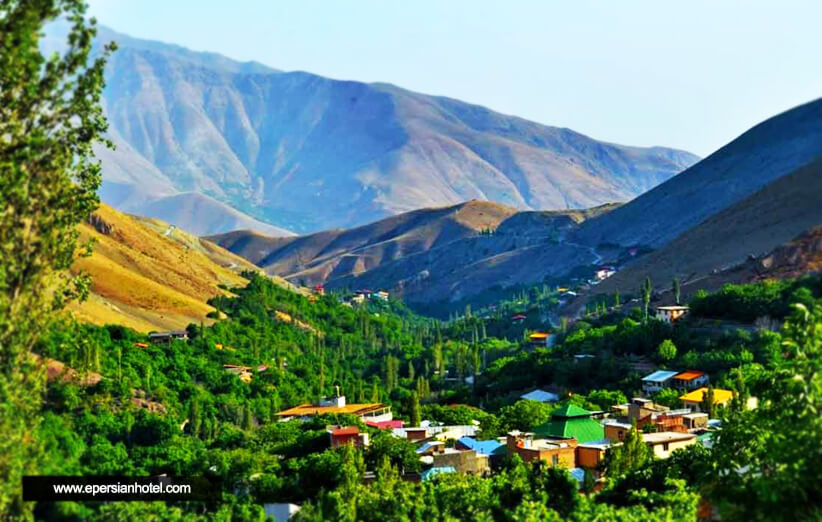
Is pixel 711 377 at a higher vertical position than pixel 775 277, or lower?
lower

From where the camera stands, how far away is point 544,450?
44219 mm

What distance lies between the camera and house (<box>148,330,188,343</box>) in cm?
9181

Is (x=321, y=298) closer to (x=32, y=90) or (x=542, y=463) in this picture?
(x=542, y=463)

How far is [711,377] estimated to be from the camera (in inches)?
2810

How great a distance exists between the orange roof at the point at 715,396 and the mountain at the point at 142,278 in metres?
45.4

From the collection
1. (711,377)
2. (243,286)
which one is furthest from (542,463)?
(243,286)

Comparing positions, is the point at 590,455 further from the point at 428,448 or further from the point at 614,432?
the point at 428,448

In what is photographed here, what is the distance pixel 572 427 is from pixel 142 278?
72061 millimetres

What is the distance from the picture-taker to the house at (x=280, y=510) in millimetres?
35969

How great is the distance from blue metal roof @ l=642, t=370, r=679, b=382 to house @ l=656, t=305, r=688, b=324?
12810mm

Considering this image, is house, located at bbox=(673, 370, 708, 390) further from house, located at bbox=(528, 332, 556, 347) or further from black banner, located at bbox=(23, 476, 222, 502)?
black banner, located at bbox=(23, 476, 222, 502)

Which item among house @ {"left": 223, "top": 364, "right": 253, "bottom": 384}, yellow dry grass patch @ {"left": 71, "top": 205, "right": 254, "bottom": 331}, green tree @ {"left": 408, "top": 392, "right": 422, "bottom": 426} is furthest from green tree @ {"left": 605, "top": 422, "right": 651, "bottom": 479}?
yellow dry grass patch @ {"left": 71, "top": 205, "right": 254, "bottom": 331}

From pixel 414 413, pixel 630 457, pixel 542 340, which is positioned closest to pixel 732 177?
pixel 542 340

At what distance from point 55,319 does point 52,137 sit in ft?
11.1
